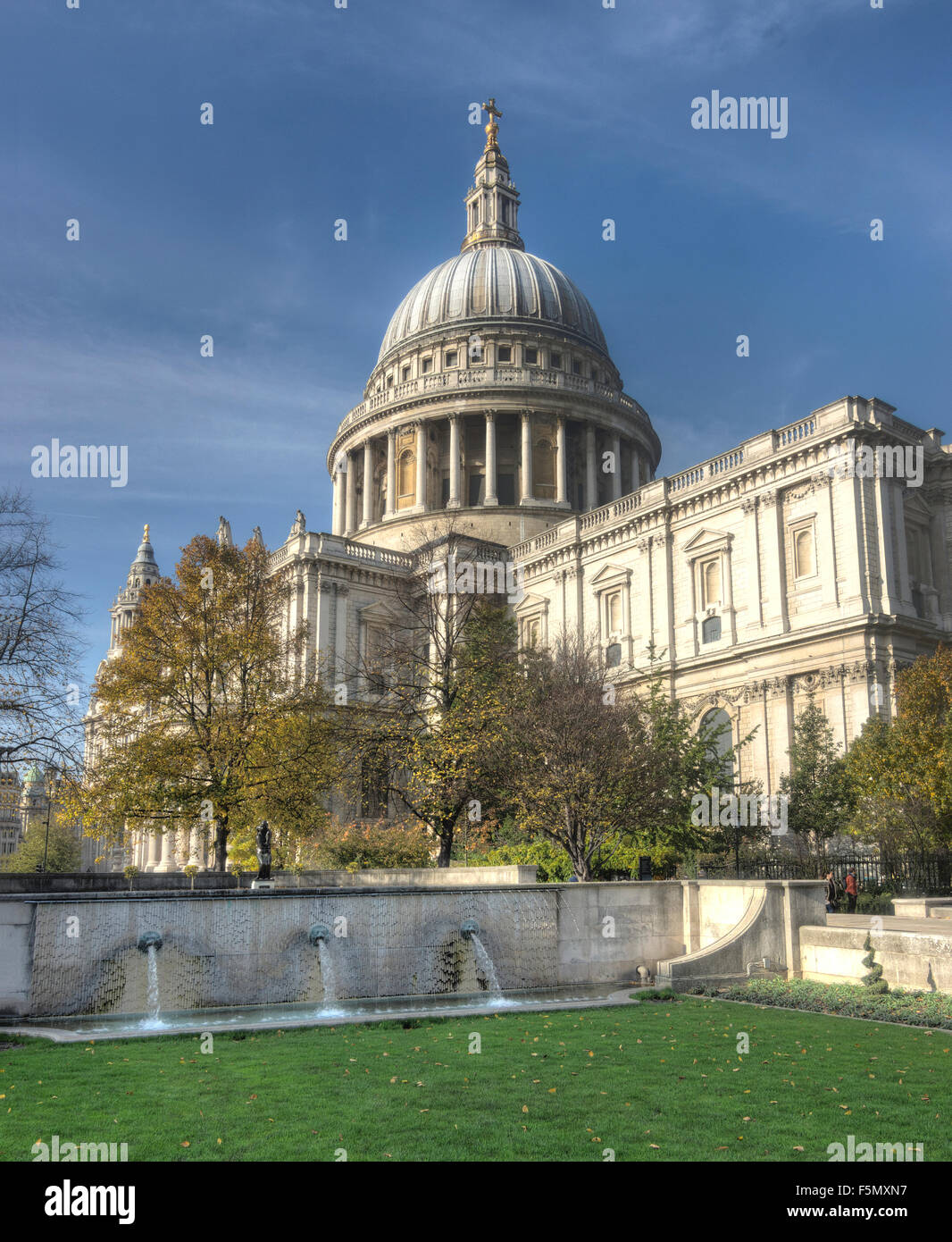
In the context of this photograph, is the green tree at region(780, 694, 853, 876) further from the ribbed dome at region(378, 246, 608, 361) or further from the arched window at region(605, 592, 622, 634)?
the ribbed dome at region(378, 246, 608, 361)

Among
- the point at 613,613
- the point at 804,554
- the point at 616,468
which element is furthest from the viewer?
the point at 616,468

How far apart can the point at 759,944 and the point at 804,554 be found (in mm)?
27173

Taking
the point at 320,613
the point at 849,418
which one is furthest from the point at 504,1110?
the point at 320,613

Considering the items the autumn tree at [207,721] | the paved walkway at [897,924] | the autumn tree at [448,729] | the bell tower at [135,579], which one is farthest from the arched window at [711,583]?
the bell tower at [135,579]

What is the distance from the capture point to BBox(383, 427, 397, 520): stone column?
75.2 m

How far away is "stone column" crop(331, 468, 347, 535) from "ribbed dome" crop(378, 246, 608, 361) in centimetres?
1079

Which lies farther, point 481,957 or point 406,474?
point 406,474

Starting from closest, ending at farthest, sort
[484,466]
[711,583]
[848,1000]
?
[848,1000] < [711,583] < [484,466]

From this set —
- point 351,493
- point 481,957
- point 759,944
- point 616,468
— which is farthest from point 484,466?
point 759,944

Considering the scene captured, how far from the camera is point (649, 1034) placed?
1398 centimetres

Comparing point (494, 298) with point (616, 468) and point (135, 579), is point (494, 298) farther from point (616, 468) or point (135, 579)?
point (135, 579)

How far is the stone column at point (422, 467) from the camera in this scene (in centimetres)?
7231

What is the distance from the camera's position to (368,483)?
3051 inches

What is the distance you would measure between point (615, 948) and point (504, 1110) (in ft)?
38.9
